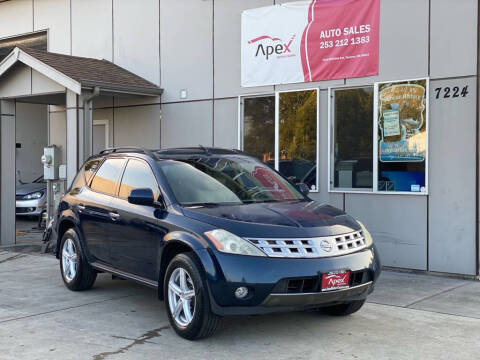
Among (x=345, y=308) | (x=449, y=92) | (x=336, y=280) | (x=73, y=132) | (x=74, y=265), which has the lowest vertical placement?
(x=345, y=308)

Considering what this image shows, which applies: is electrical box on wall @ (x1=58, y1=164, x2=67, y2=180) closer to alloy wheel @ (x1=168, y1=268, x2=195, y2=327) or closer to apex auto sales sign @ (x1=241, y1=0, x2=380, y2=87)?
apex auto sales sign @ (x1=241, y1=0, x2=380, y2=87)

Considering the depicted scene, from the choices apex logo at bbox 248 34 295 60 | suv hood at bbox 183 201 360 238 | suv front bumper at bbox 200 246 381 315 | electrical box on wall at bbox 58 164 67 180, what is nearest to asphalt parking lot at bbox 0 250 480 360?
suv front bumper at bbox 200 246 381 315

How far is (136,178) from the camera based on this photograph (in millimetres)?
6699

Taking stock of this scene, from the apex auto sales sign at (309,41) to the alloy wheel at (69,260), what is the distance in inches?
187

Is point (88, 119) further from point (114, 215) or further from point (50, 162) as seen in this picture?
point (114, 215)

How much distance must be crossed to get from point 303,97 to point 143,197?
16.6 ft

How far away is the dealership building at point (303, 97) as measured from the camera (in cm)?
876

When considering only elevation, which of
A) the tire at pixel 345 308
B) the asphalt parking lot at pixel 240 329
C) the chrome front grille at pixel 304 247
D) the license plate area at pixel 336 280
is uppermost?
the chrome front grille at pixel 304 247

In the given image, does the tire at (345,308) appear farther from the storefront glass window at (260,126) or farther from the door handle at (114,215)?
the storefront glass window at (260,126)

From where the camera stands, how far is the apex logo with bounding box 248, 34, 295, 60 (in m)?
10.5

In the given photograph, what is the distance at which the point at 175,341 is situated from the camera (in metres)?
5.51

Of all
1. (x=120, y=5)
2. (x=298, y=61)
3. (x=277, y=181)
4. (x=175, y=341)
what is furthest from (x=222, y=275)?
(x=120, y=5)

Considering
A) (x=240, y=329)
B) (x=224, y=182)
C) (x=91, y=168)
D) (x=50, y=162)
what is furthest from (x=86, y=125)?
(x=240, y=329)

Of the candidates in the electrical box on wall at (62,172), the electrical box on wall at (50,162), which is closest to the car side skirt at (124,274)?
the electrical box on wall at (62,172)
